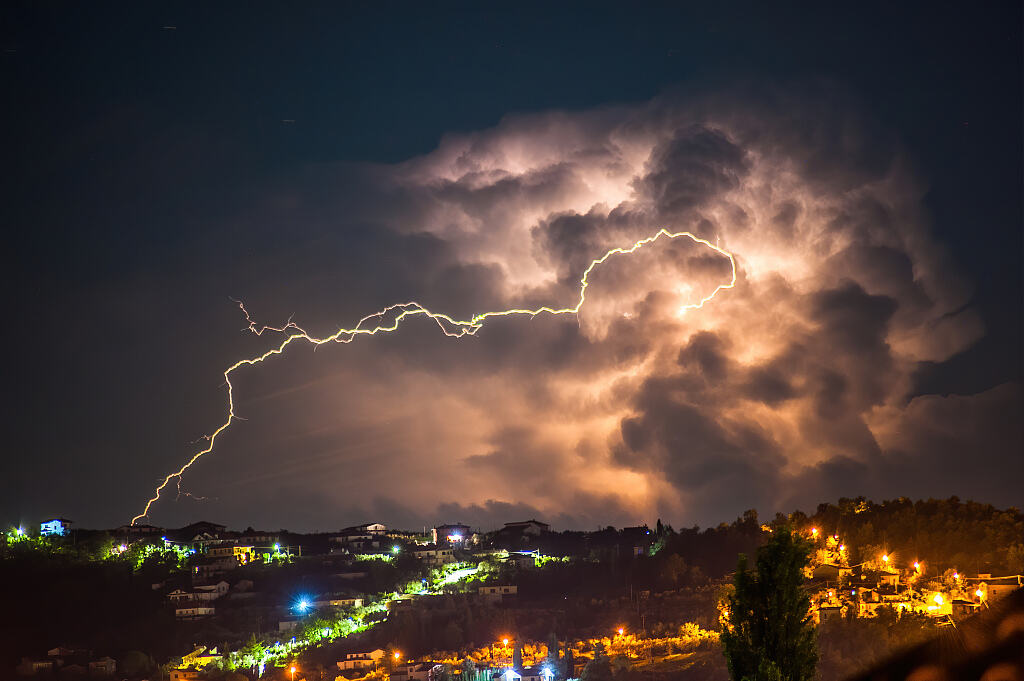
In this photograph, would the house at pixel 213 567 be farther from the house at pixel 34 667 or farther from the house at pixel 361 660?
the house at pixel 361 660

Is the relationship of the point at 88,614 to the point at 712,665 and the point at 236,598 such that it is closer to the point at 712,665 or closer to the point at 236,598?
the point at 236,598

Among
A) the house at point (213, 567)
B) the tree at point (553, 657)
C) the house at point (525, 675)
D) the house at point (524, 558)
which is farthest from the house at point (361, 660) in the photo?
the house at point (213, 567)

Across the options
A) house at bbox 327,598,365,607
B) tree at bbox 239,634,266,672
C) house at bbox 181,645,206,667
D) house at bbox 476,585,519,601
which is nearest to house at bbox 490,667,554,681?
tree at bbox 239,634,266,672

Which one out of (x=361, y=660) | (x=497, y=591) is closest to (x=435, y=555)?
(x=497, y=591)

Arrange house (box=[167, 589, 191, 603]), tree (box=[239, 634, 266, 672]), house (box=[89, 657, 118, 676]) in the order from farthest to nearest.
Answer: house (box=[167, 589, 191, 603]), house (box=[89, 657, 118, 676]), tree (box=[239, 634, 266, 672])

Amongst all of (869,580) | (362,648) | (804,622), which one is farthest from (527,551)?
(804,622)

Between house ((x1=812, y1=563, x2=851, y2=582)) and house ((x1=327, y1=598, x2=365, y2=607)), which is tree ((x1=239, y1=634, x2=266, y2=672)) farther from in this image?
house ((x1=812, y1=563, x2=851, y2=582))
